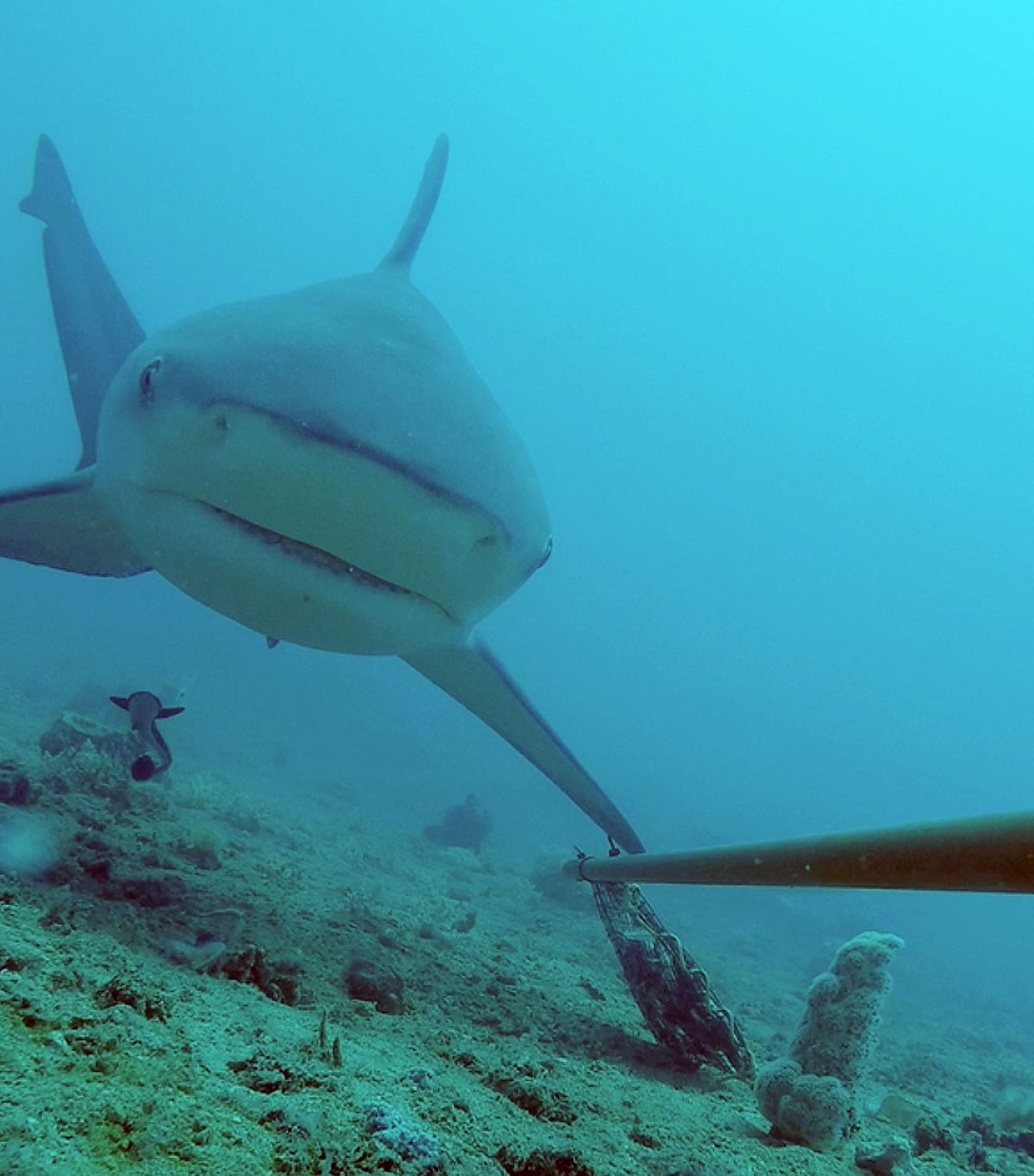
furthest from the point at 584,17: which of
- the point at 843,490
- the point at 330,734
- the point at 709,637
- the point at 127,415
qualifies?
the point at 127,415

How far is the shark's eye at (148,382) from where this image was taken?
2.58 meters

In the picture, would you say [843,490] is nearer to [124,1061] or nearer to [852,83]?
[852,83]

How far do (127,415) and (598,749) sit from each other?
68701 millimetres

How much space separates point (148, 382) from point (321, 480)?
2.72 ft

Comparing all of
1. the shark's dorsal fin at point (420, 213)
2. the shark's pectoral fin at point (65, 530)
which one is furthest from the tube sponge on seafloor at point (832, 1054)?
the shark's dorsal fin at point (420, 213)

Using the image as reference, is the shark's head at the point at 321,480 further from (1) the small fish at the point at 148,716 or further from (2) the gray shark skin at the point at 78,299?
(1) the small fish at the point at 148,716

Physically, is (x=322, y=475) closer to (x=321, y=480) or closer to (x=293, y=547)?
(x=321, y=480)

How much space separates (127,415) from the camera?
2.75 meters

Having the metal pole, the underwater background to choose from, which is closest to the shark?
the metal pole

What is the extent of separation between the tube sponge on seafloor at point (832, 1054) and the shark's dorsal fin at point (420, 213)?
16.6 ft

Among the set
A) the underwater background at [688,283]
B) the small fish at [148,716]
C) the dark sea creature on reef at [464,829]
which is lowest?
the small fish at [148,716]

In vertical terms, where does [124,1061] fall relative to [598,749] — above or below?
below

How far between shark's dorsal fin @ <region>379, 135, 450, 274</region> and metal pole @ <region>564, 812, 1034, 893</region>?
17.6 feet

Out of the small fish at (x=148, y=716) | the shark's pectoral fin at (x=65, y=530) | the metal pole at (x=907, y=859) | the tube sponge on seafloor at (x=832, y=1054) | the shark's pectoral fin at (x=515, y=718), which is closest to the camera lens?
the metal pole at (x=907, y=859)
